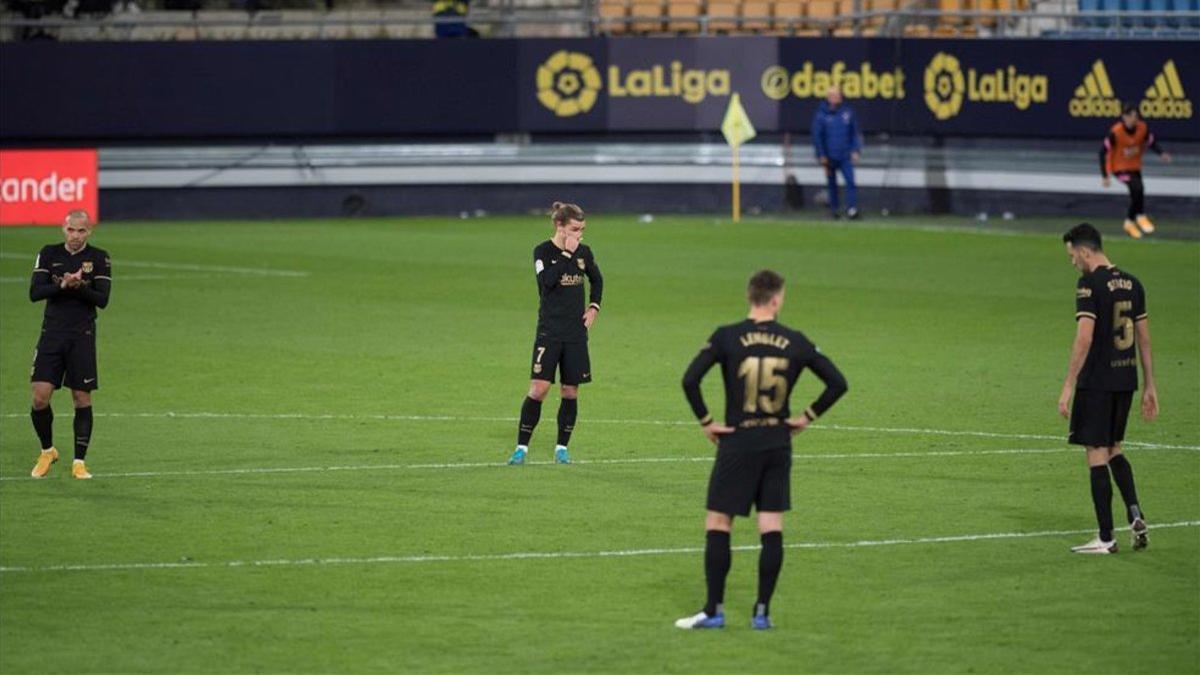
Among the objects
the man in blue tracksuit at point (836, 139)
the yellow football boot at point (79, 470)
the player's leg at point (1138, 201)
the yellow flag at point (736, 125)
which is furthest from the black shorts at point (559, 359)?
the yellow flag at point (736, 125)

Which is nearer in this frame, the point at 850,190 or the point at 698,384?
the point at 698,384

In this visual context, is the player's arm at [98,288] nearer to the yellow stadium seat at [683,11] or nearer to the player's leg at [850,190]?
the player's leg at [850,190]

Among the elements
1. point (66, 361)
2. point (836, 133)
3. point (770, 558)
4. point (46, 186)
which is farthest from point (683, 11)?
point (770, 558)

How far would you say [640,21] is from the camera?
43.8 metres

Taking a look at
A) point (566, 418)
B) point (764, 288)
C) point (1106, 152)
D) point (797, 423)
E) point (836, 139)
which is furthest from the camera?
point (836, 139)

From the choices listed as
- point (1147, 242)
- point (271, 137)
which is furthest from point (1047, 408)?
point (271, 137)

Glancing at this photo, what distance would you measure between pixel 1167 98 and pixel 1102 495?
2622 cm

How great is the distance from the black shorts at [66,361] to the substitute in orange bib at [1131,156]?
2353 centimetres

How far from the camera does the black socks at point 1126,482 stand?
13383 millimetres

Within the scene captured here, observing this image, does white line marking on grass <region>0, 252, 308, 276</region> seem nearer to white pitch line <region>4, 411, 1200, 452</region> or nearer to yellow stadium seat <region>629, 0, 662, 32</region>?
white pitch line <region>4, 411, 1200, 452</region>

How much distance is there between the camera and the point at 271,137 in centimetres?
4319

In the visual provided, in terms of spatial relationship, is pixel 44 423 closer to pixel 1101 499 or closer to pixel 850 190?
pixel 1101 499

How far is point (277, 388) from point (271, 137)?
2264cm

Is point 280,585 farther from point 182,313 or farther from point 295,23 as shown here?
point 295,23
